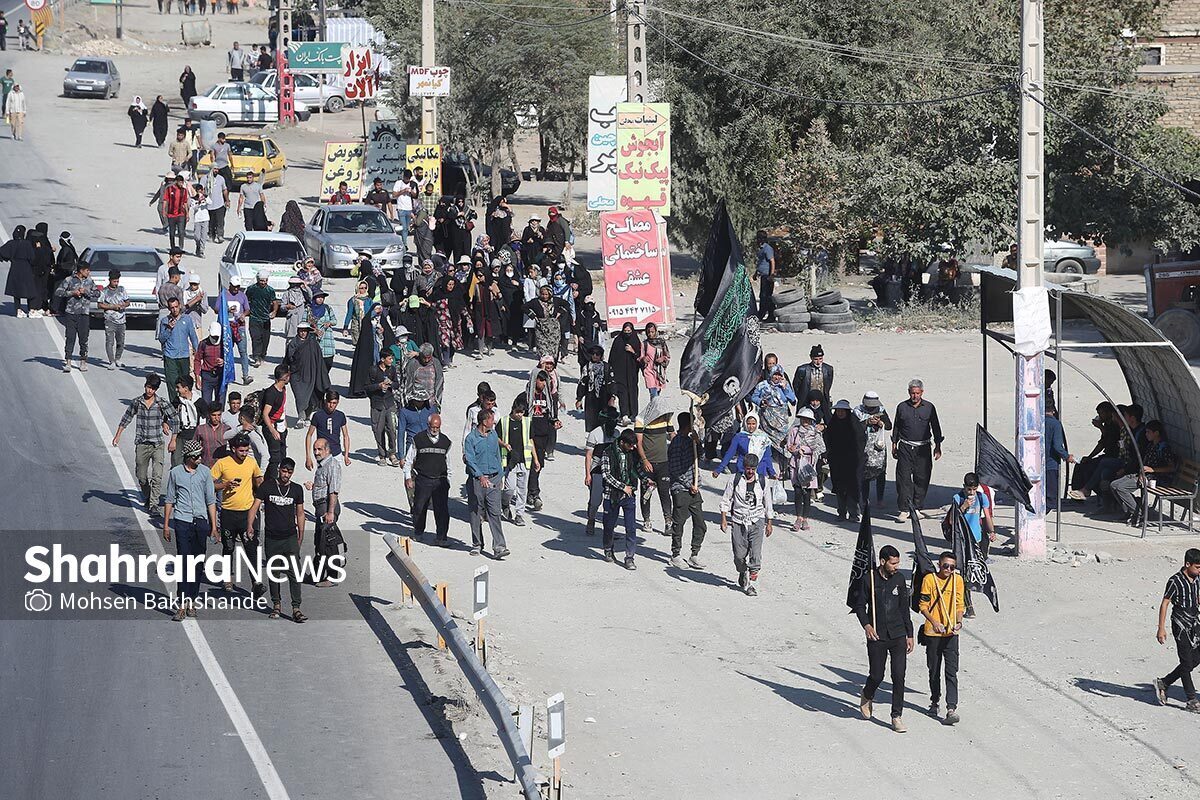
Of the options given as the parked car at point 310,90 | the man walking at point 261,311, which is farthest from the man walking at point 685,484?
the parked car at point 310,90

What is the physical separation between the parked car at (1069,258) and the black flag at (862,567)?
28.4 metres

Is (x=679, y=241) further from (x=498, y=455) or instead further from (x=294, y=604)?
(x=294, y=604)

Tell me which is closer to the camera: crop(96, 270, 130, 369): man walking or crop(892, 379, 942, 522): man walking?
crop(892, 379, 942, 522): man walking

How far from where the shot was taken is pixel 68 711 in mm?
13188

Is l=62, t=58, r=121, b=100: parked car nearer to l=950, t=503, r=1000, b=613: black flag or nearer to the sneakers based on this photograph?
l=950, t=503, r=1000, b=613: black flag

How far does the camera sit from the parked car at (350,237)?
110 feet

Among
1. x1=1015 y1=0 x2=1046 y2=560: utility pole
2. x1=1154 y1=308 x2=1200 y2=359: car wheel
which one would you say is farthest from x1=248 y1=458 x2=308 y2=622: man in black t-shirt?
x1=1154 y1=308 x2=1200 y2=359: car wheel

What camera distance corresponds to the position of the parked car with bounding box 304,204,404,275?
33.7 metres

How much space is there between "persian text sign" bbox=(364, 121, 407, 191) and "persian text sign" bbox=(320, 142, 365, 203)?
5.39ft

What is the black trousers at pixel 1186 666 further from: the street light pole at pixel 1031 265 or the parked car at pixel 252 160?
the parked car at pixel 252 160

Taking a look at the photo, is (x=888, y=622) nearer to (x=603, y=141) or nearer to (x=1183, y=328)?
(x=603, y=141)

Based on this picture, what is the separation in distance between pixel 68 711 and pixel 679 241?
27.8m

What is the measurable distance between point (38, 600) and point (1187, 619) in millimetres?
10525

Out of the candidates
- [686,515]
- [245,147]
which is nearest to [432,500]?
[686,515]
